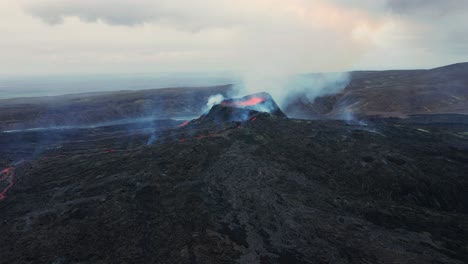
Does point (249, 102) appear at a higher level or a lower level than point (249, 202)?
higher

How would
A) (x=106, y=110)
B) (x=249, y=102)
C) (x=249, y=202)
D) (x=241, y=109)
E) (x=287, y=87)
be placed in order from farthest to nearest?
1. (x=287, y=87)
2. (x=106, y=110)
3. (x=249, y=102)
4. (x=241, y=109)
5. (x=249, y=202)

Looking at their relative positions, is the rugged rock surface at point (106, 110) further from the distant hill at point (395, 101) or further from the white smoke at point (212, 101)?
the distant hill at point (395, 101)

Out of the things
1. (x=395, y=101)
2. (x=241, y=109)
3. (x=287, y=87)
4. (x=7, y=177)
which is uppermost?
(x=287, y=87)

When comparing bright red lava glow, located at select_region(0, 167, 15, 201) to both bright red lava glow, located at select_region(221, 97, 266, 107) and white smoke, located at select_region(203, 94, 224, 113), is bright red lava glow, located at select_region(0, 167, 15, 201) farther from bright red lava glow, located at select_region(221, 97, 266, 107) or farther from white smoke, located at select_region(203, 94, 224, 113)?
white smoke, located at select_region(203, 94, 224, 113)

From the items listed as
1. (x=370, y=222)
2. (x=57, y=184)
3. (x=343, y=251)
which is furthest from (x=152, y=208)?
(x=370, y=222)

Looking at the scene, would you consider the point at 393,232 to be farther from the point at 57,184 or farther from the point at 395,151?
the point at 57,184

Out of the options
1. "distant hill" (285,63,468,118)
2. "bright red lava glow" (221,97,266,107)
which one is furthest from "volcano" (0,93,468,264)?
"distant hill" (285,63,468,118)

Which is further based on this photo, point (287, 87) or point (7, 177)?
point (287, 87)

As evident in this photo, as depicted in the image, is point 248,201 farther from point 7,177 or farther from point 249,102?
point 249,102

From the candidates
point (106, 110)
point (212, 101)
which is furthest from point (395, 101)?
point (106, 110)
